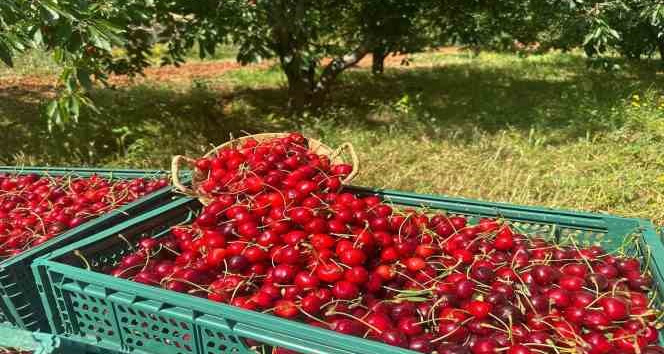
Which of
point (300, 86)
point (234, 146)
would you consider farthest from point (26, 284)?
point (300, 86)

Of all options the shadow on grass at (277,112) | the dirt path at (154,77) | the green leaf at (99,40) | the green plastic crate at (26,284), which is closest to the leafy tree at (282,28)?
the green leaf at (99,40)

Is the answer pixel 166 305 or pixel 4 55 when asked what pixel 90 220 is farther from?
pixel 4 55

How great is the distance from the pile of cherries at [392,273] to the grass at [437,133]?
2.07 metres

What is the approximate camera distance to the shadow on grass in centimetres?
514

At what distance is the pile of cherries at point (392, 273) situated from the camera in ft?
4.51

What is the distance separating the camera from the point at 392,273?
65.7 inches

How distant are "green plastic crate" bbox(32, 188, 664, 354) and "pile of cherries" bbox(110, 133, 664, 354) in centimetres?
8

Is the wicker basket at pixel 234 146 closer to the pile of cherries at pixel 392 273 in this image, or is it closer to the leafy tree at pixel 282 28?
the pile of cherries at pixel 392 273

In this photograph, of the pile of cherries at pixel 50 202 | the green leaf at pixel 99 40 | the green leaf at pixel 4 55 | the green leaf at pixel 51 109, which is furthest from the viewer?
the green leaf at pixel 51 109

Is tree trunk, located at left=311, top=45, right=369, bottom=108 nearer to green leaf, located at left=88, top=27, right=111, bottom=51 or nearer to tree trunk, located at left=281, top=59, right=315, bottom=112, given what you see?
tree trunk, located at left=281, top=59, right=315, bottom=112

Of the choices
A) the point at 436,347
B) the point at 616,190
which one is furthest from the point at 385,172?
the point at 436,347

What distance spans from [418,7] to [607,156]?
3283 mm

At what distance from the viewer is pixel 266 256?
5.54 feet

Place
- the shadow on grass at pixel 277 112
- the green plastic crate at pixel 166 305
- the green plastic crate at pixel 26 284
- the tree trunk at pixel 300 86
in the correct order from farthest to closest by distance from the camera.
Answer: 1. the tree trunk at pixel 300 86
2. the shadow on grass at pixel 277 112
3. the green plastic crate at pixel 26 284
4. the green plastic crate at pixel 166 305
